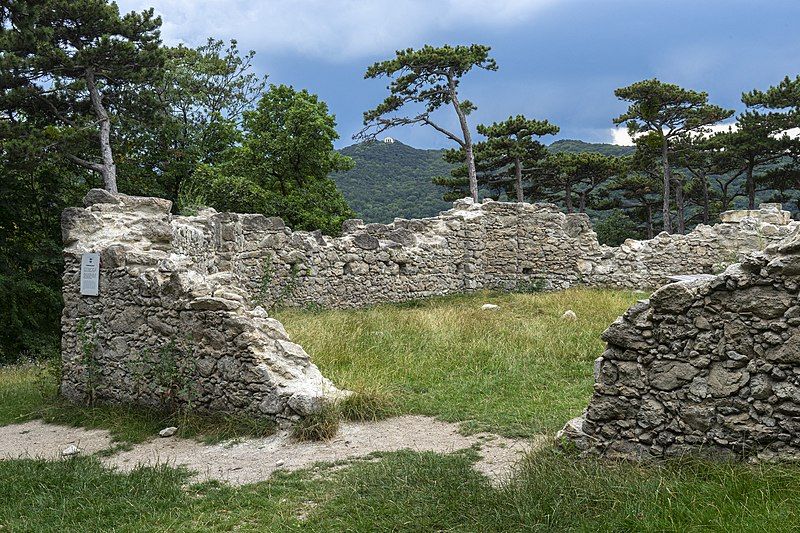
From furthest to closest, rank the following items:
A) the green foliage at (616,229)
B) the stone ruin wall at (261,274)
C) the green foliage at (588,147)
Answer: the green foliage at (588,147)
the green foliage at (616,229)
the stone ruin wall at (261,274)

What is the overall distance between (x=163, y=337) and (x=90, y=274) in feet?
5.32

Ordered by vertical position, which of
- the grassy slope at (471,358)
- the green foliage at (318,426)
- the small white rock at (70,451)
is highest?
the grassy slope at (471,358)

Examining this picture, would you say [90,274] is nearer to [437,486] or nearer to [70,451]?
[70,451]

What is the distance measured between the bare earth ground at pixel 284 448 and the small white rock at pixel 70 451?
3.0 inches

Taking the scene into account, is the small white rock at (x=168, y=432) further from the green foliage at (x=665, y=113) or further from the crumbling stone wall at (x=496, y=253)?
the green foliage at (x=665, y=113)

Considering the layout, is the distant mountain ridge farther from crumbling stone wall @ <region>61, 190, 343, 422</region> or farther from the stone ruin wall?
crumbling stone wall @ <region>61, 190, 343, 422</region>

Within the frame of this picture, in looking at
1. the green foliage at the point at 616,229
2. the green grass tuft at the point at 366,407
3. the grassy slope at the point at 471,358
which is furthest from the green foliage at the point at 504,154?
the green grass tuft at the point at 366,407

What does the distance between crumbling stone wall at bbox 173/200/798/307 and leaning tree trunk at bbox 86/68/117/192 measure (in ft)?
32.3

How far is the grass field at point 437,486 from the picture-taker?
13.4 ft

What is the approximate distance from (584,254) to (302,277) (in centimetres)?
872

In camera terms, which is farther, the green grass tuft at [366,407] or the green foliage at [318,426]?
the green grass tuft at [366,407]

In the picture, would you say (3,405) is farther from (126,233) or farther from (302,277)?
(302,277)

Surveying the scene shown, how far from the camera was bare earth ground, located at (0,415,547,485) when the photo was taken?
5.86 meters

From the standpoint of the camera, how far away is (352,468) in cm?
565
